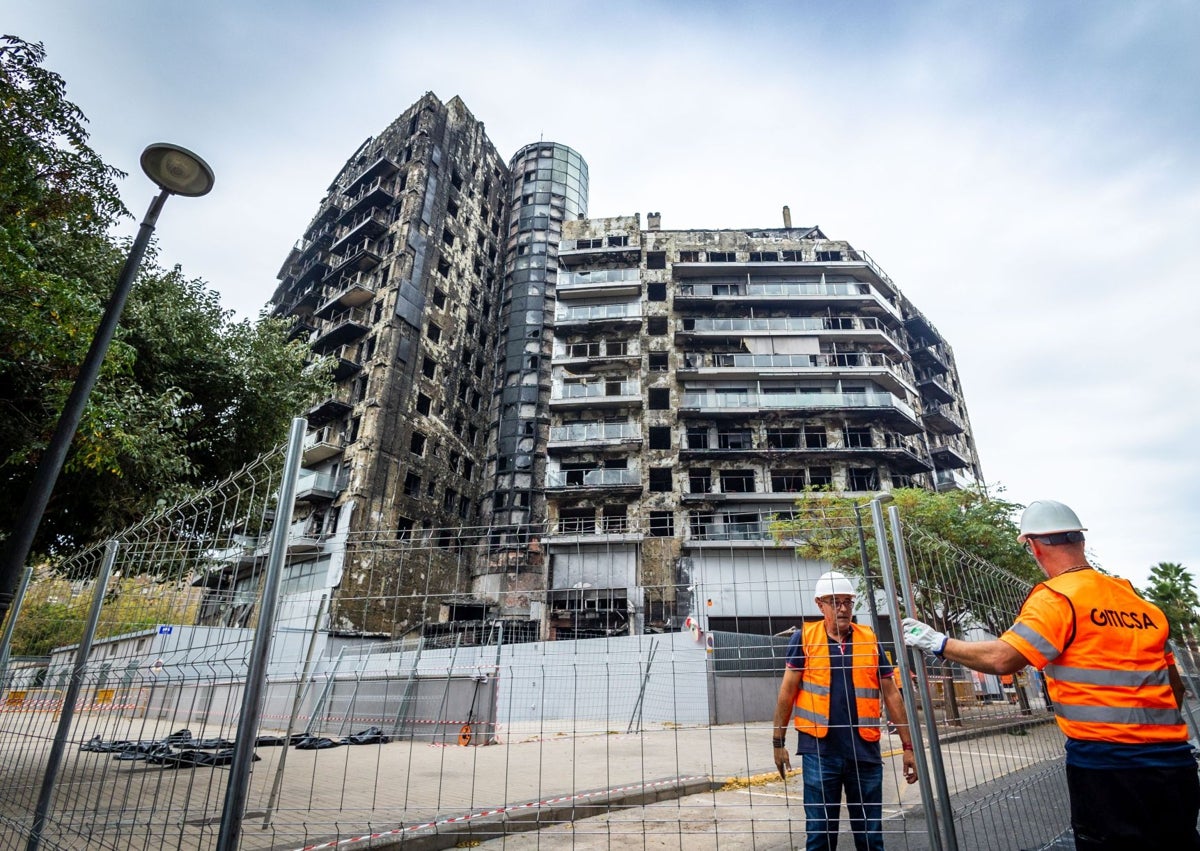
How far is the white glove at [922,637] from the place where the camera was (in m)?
3.19

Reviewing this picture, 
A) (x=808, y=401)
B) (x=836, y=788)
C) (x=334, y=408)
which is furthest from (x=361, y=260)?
(x=836, y=788)

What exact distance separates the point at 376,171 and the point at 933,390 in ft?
134

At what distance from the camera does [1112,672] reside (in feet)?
9.05

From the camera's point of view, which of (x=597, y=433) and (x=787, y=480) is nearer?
(x=787, y=480)

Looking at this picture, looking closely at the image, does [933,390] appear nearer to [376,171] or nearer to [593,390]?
[593,390]

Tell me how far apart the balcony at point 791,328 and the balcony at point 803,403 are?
4.18 m

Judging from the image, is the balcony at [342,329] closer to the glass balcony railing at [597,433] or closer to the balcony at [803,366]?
the glass balcony railing at [597,433]

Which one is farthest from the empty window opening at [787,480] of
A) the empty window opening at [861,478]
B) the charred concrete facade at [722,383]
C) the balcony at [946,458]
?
the balcony at [946,458]

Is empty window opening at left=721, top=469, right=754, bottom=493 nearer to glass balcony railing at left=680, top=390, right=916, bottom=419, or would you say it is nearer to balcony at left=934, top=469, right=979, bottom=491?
glass balcony railing at left=680, top=390, right=916, bottom=419

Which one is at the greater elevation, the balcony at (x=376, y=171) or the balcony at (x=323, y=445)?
the balcony at (x=376, y=171)

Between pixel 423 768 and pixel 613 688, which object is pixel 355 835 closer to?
pixel 613 688

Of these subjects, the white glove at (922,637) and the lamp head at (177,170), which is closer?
the white glove at (922,637)

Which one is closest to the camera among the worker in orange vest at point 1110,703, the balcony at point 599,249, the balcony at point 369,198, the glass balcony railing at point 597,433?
the worker in orange vest at point 1110,703

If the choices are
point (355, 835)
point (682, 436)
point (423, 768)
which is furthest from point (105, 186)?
point (682, 436)
